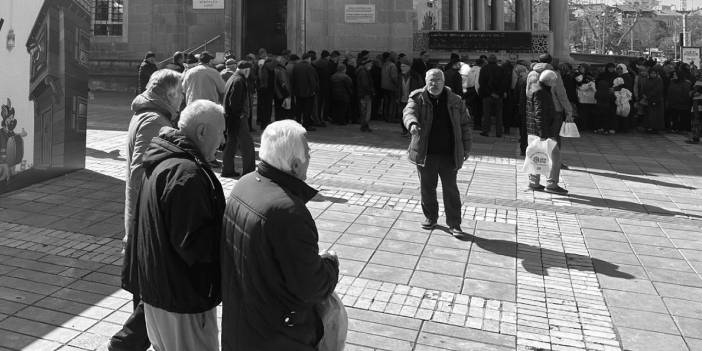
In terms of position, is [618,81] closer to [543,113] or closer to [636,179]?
[636,179]

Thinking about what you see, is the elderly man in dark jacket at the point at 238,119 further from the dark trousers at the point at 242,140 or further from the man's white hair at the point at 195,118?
the man's white hair at the point at 195,118

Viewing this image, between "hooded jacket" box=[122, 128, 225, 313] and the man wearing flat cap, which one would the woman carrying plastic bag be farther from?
"hooded jacket" box=[122, 128, 225, 313]

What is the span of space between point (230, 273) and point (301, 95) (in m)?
11.6

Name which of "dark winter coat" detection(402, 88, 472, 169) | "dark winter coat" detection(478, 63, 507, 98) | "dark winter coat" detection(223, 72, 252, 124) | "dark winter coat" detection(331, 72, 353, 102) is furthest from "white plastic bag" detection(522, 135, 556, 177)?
"dark winter coat" detection(331, 72, 353, 102)

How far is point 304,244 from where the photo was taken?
257 centimetres

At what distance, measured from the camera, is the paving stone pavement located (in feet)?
15.0

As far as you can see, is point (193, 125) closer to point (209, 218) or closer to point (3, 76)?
point (209, 218)

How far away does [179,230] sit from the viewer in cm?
282

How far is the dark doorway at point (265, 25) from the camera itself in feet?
70.1

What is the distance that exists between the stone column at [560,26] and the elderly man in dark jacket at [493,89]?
9.64m

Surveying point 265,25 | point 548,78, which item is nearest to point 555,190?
point 548,78

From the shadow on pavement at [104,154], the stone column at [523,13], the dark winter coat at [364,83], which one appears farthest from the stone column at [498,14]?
the shadow on pavement at [104,154]

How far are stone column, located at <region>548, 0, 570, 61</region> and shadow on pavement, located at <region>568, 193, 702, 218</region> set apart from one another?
15053 millimetres

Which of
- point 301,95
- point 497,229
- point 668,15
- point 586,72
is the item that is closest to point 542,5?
point 668,15
